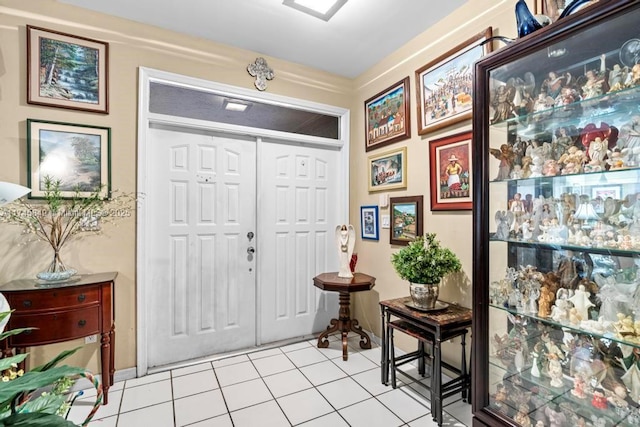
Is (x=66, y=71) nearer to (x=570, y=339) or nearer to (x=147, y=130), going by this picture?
(x=147, y=130)

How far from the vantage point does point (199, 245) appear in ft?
8.89

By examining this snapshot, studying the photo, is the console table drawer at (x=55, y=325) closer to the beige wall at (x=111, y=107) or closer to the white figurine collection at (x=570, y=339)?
the beige wall at (x=111, y=107)

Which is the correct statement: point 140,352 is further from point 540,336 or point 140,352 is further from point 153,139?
point 540,336

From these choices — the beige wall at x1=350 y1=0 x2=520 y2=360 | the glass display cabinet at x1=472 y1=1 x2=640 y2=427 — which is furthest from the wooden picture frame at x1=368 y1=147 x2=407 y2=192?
the glass display cabinet at x1=472 y1=1 x2=640 y2=427

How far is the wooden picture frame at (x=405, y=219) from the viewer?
2568mm

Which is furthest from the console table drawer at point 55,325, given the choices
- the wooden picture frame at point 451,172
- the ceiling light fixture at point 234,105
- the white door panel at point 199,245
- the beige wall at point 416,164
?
the wooden picture frame at point 451,172

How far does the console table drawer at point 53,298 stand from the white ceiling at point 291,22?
6.58 ft

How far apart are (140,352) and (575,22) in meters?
3.26

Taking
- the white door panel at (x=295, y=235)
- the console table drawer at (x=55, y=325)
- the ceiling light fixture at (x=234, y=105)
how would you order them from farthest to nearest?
the white door panel at (x=295, y=235) < the ceiling light fixture at (x=234, y=105) < the console table drawer at (x=55, y=325)

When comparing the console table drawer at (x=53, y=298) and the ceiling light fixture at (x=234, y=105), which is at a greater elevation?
the ceiling light fixture at (x=234, y=105)

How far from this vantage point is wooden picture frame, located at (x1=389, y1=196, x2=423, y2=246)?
8.43ft

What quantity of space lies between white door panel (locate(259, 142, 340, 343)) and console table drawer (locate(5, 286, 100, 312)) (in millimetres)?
1341

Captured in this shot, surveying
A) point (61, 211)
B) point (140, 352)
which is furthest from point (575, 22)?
point (140, 352)

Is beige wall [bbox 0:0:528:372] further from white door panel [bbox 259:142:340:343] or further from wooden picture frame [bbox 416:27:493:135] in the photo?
white door panel [bbox 259:142:340:343]
